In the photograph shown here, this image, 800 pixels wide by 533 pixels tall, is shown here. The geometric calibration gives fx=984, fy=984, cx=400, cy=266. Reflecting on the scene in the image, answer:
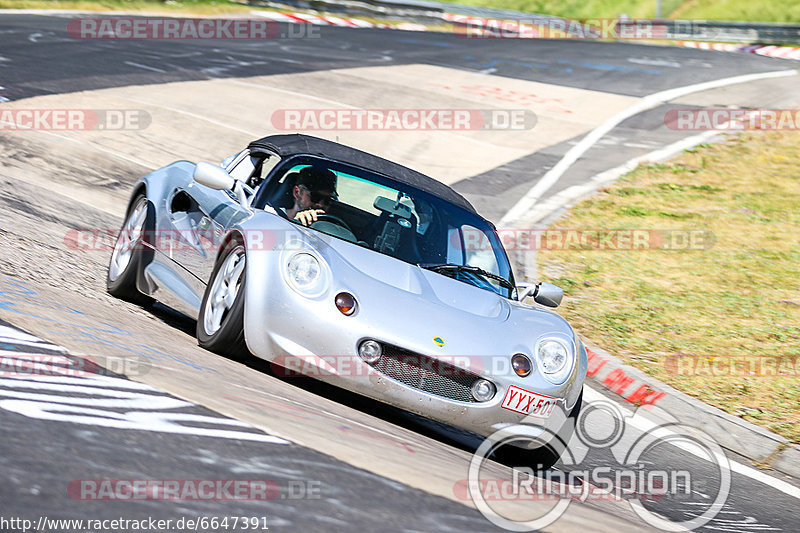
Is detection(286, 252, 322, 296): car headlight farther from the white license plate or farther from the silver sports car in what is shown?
the white license plate

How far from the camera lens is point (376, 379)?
5.04 m

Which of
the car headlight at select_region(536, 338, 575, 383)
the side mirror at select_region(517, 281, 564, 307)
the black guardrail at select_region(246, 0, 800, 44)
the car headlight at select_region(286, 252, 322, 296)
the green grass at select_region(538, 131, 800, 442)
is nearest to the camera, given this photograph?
the car headlight at select_region(286, 252, 322, 296)

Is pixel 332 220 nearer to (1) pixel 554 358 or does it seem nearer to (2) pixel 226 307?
(2) pixel 226 307

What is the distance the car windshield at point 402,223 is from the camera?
6.24m

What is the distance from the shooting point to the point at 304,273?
17.2 ft

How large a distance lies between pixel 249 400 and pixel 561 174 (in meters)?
11.5

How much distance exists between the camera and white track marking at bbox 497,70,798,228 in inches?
517

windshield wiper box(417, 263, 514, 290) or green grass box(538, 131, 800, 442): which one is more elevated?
windshield wiper box(417, 263, 514, 290)

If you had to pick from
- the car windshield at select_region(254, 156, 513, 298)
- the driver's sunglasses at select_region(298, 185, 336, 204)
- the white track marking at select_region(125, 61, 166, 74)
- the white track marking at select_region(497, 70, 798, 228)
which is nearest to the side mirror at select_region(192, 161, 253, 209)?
the car windshield at select_region(254, 156, 513, 298)

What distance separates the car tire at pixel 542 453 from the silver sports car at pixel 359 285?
2 cm

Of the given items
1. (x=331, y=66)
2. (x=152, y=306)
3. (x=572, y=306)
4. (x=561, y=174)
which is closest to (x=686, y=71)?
(x=331, y=66)

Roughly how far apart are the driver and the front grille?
4.87 feet

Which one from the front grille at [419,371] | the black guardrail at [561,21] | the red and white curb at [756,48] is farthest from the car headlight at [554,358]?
the black guardrail at [561,21]

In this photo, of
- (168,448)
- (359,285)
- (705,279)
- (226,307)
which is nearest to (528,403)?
(359,285)
